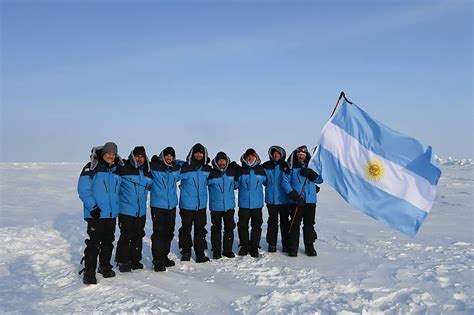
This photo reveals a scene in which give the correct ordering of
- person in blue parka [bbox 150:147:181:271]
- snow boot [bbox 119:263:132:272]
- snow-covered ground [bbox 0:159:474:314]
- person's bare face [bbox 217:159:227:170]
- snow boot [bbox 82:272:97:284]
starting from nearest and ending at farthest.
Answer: snow-covered ground [bbox 0:159:474:314]
snow boot [bbox 82:272:97:284]
snow boot [bbox 119:263:132:272]
person in blue parka [bbox 150:147:181:271]
person's bare face [bbox 217:159:227:170]

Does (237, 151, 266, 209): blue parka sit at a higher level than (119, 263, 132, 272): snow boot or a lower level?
higher

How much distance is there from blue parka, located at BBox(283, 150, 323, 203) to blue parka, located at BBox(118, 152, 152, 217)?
2758 mm

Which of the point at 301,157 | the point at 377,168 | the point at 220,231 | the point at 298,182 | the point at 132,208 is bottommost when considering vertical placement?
the point at 220,231

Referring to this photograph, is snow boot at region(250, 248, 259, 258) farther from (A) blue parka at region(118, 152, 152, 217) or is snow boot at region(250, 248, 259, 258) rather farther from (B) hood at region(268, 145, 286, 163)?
(A) blue parka at region(118, 152, 152, 217)

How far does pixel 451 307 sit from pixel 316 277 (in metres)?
1.94

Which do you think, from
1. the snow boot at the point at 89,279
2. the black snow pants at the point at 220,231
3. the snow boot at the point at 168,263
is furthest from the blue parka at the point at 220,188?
the snow boot at the point at 89,279

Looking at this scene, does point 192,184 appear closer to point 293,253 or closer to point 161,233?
point 161,233

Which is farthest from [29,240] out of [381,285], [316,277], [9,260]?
[381,285]

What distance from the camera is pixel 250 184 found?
794cm

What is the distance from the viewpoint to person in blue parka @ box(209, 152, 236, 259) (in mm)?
7742

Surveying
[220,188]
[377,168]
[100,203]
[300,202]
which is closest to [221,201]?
[220,188]

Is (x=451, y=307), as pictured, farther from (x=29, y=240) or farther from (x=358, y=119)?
(x=29, y=240)

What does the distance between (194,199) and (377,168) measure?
3.26 metres

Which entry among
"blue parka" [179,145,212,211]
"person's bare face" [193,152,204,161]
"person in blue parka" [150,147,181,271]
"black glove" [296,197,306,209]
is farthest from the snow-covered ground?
"person's bare face" [193,152,204,161]
